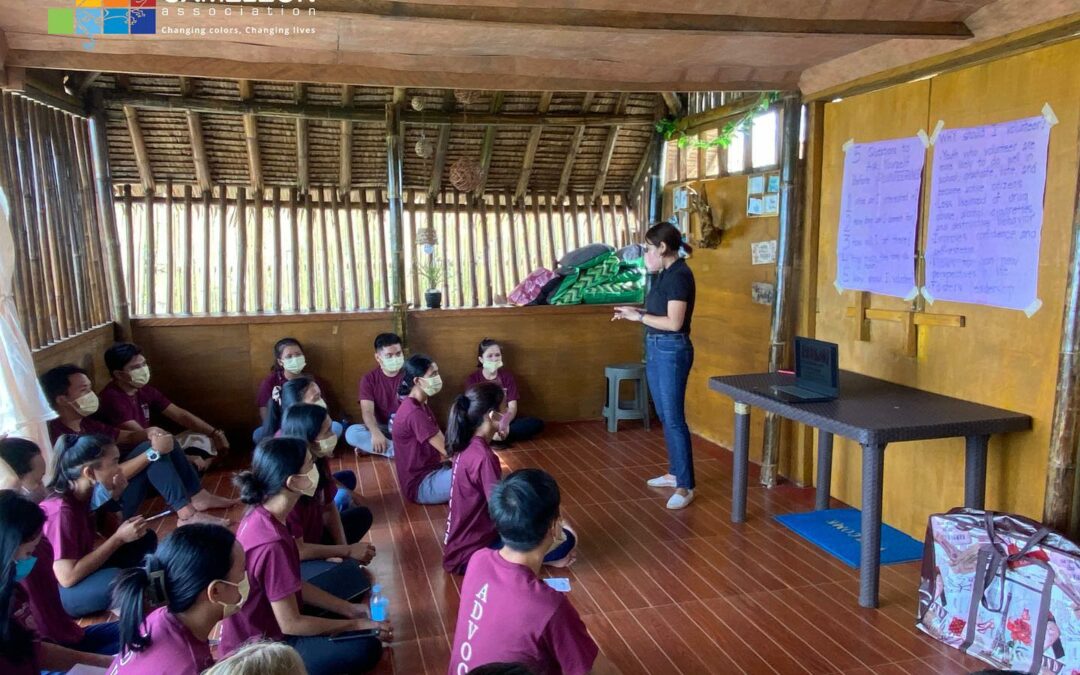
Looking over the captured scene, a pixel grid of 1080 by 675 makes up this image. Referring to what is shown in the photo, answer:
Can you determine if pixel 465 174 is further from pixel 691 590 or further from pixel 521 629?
pixel 521 629

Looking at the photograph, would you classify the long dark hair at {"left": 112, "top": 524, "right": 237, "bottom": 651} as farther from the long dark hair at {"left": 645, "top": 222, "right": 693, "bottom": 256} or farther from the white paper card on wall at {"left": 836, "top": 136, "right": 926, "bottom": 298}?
the white paper card on wall at {"left": 836, "top": 136, "right": 926, "bottom": 298}

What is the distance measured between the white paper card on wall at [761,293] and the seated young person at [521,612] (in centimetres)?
333

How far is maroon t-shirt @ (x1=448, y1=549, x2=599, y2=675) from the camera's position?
190 cm

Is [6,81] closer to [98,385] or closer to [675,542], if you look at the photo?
[98,385]

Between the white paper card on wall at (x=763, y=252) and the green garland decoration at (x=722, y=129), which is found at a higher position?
the green garland decoration at (x=722, y=129)

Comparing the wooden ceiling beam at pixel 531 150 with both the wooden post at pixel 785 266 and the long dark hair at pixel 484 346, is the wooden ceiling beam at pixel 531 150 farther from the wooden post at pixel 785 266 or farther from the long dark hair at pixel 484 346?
the wooden post at pixel 785 266

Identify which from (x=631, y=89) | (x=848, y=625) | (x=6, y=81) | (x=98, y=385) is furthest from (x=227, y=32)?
(x=848, y=625)

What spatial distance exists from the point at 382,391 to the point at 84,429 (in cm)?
205

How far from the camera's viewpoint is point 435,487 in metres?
4.48

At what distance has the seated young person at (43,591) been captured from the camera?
243cm

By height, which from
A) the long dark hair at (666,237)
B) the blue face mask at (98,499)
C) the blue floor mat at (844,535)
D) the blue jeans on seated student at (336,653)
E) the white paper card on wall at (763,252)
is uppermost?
the long dark hair at (666,237)

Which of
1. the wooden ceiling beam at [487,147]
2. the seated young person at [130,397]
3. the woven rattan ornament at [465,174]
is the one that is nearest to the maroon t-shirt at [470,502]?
the seated young person at [130,397]

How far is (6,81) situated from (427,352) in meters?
3.37

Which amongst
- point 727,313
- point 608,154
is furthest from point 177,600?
point 608,154
